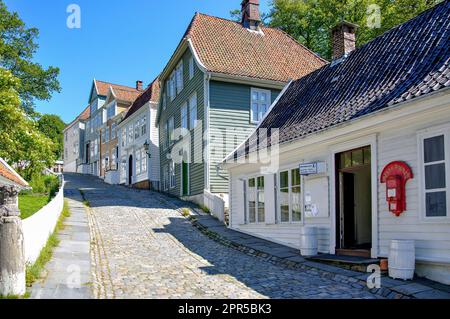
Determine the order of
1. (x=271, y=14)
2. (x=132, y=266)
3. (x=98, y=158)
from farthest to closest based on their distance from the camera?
(x=98, y=158)
(x=271, y=14)
(x=132, y=266)

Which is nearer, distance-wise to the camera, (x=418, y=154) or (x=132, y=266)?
(x=418, y=154)

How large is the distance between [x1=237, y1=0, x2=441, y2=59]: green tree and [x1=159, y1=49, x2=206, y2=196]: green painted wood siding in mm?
10753

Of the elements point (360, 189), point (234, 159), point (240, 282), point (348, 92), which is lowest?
point (240, 282)

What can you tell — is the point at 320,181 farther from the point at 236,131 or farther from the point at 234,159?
the point at 236,131

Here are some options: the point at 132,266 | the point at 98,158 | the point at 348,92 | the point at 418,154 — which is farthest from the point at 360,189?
the point at 98,158

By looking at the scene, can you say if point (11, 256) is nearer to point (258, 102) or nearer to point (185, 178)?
point (258, 102)

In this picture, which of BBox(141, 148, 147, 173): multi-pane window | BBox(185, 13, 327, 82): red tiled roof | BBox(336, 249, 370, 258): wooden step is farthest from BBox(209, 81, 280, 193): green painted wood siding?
BBox(141, 148, 147, 173): multi-pane window

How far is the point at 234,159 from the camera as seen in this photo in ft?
50.7

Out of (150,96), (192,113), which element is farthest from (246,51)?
(150,96)

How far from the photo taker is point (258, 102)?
2233 cm

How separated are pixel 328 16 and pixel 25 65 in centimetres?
2289

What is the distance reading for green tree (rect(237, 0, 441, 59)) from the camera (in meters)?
29.3

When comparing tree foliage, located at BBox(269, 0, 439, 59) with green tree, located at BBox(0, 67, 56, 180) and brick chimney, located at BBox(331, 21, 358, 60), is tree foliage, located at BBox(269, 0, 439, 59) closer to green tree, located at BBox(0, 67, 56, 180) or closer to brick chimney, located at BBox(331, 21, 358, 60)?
brick chimney, located at BBox(331, 21, 358, 60)

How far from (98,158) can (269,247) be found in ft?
133
